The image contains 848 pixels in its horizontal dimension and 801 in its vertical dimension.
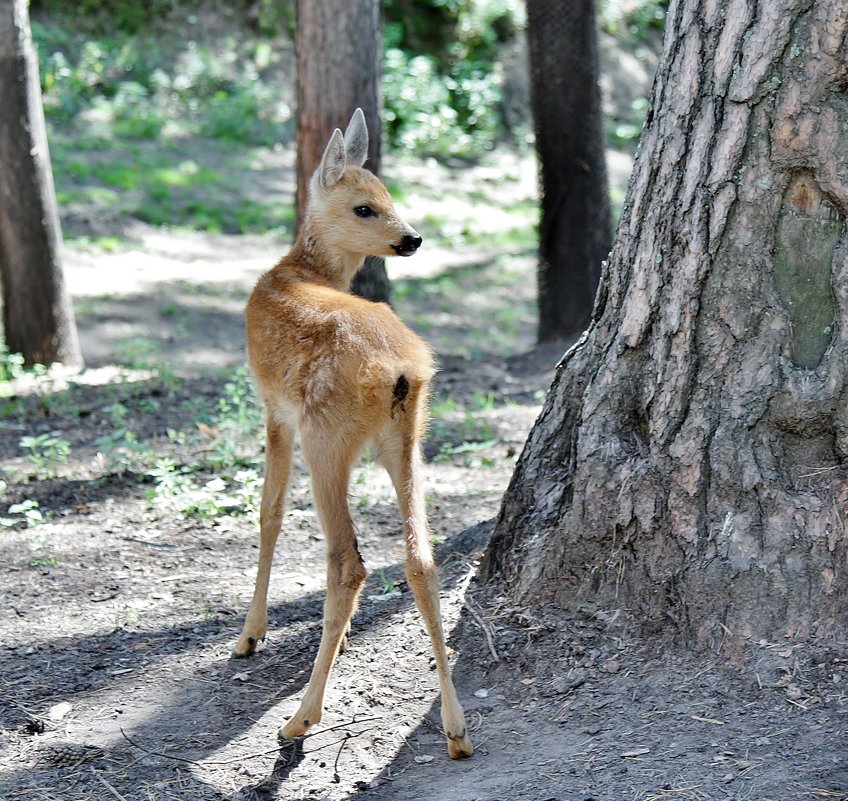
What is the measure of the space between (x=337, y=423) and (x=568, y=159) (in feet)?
19.8

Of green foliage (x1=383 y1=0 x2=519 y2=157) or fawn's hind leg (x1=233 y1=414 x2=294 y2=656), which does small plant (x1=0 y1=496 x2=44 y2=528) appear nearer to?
fawn's hind leg (x1=233 y1=414 x2=294 y2=656)

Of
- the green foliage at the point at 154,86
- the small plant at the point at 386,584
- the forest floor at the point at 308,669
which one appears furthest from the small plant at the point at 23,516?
the green foliage at the point at 154,86

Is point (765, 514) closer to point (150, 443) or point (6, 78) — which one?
point (150, 443)

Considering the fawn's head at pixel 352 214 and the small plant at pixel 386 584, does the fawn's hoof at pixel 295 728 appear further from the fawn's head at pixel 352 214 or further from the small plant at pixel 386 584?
the fawn's head at pixel 352 214

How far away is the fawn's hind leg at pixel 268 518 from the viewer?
15.6 ft

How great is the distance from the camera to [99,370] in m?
9.38

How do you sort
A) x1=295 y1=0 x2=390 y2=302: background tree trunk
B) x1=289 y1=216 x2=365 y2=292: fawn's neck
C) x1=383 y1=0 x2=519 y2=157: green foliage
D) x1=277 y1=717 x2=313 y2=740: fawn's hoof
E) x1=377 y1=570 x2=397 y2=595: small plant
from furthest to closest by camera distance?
x1=383 y1=0 x2=519 y2=157: green foliage → x1=295 y1=0 x2=390 y2=302: background tree trunk → x1=289 y1=216 x2=365 y2=292: fawn's neck → x1=377 y1=570 x2=397 y2=595: small plant → x1=277 y1=717 x2=313 y2=740: fawn's hoof

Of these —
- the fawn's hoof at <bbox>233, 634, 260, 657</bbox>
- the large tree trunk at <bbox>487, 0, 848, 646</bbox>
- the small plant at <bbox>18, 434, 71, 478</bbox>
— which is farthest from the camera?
the small plant at <bbox>18, 434, 71, 478</bbox>

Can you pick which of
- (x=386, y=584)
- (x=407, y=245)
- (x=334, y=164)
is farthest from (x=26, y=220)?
(x=386, y=584)

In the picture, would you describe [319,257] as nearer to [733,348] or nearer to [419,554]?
[419,554]

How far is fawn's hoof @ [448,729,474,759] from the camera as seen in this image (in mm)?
3883

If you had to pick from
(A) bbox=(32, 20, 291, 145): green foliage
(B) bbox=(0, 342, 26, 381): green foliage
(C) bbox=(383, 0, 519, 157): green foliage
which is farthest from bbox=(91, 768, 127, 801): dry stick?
(C) bbox=(383, 0, 519, 157): green foliage

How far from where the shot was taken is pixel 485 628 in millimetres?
4457

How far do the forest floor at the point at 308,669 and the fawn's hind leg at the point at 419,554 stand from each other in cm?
16
